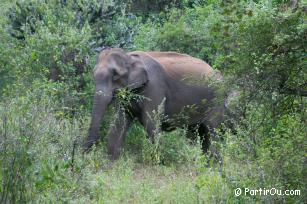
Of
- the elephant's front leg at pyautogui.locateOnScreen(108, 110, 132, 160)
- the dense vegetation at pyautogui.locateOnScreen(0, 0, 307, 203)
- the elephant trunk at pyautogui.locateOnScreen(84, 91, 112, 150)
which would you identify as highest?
the dense vegetation at pyautogui.locateOnScreen(0, 0, 307, 203)

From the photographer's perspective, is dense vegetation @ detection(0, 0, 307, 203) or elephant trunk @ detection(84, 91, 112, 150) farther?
elephant trunk @ detection(84, 91, 112, 150)

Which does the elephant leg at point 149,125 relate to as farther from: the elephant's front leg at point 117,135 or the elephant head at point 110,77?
the elephant head at point 110,77

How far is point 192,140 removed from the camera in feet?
45.1

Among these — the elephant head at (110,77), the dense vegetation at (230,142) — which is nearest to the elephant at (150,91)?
the elephant head at (110,77)

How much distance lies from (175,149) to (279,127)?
4.29 meters

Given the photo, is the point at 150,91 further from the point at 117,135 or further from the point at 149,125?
the point at 117,135

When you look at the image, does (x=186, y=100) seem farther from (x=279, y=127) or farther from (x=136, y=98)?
(x=279, y=127)

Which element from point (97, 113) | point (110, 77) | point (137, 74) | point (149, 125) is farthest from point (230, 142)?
point (137, 74)

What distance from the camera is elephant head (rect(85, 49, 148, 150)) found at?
40.1 ft

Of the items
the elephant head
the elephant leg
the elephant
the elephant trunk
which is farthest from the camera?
the elephant leg

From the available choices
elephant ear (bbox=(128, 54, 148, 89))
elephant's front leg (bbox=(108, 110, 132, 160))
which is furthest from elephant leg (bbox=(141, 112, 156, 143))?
elephant ear (bbox=(128, 54, 148, 89))

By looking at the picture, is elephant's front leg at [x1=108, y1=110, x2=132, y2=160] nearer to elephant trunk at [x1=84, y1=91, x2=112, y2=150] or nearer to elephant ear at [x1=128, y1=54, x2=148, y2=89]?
elephant trunk at [x1=84, y1=91, x2=112, y2=150]

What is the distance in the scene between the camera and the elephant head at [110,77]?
12.2 meters

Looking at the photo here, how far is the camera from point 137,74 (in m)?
12.9
